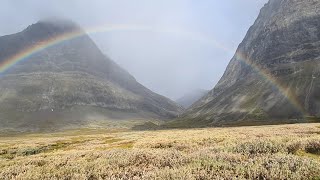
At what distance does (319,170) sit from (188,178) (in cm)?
433

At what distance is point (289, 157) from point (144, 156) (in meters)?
7.50

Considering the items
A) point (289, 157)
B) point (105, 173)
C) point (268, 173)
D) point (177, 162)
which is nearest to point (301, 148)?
point (289, 157)

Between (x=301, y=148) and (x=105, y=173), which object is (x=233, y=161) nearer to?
(x=105, y=173)

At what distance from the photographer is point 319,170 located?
1178 centimetres

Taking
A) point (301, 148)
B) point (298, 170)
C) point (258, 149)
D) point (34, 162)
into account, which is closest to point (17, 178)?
point (34, 162)

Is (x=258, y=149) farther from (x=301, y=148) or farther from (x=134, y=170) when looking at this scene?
(x=134, y=170)

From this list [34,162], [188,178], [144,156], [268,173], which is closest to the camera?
[188,178]

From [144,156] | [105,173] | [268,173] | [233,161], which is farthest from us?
[144,156]

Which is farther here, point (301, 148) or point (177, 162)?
point (301, 148)

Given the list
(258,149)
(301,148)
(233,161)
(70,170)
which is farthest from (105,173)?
(301,148)

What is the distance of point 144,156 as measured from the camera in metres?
19.1

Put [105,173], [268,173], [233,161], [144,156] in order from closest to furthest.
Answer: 1. [268,173]
2. [105,173]
3. [233,161]
4. [144,156]

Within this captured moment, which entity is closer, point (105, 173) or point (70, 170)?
point (105, 173)

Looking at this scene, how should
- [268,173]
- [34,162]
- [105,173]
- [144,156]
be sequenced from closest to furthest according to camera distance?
[268,173] < [105,173] < [144,156] < [34,162]
